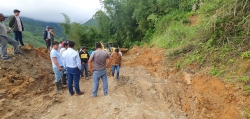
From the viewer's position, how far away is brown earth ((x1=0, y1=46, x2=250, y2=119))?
447cm

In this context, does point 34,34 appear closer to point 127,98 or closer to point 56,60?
point 56,60

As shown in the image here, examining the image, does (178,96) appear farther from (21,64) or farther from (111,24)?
(111,24)

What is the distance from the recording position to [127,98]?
5293 millimetres

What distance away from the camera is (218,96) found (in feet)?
16.5

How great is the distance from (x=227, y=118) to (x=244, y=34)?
3172mm

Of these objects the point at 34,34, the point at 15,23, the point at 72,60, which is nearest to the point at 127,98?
the point at 72,60

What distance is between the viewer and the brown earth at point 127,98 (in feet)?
14.7

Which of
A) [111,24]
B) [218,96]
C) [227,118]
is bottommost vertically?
[227,118]

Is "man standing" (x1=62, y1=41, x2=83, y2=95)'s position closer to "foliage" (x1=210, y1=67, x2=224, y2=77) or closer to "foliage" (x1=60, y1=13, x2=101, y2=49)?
"foliage" (x1=210, y1=67, x2=224, y2=77)

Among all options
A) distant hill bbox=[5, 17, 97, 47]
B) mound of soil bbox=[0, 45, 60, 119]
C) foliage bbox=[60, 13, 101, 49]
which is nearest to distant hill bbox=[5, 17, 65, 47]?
distant hill bbox=[5, 17, 97, 47]

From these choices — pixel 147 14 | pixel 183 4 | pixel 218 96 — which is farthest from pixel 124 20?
pixel 218 96

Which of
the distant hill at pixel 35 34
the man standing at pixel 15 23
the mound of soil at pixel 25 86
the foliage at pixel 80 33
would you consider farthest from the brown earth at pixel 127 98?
the distant hill at pixel 35 34

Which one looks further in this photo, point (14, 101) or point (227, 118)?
point (14, 101)

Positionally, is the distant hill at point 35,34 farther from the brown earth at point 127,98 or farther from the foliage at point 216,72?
the foliage at point 216,72
